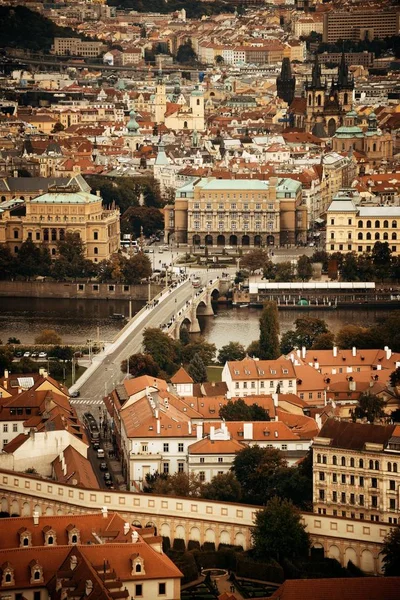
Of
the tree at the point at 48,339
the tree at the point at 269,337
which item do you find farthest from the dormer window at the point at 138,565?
the tree at the point at 48,339

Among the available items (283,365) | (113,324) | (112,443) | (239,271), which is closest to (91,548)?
(112,443)

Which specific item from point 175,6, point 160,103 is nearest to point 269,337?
point 160,103

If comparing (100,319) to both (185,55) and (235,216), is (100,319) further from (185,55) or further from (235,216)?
(185,55)

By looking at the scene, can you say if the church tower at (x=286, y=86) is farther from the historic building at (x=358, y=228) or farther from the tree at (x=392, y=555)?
the tree at (x=392, y=555)

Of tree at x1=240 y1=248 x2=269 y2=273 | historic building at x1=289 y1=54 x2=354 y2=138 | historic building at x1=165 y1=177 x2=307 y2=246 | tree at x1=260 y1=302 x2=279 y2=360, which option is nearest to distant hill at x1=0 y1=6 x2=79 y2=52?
historic building at x1=289 y1=54 x2=354 y2=138

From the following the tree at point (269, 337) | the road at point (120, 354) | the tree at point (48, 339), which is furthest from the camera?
the tree at point (48, 339)

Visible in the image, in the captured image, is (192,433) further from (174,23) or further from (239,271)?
(174,23)

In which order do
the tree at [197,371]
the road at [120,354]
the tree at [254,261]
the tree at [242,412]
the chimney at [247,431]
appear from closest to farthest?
the chimney at [247,431]
the tree at [242,412]
the road at [120,354]
the tree at [197,371]
the tree at [254,261]
